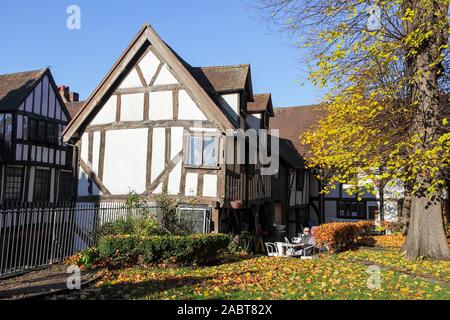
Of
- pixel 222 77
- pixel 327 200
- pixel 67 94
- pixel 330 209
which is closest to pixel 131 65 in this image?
pixel 222 77

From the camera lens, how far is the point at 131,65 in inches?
653

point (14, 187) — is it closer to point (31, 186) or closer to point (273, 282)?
point (31, 186)

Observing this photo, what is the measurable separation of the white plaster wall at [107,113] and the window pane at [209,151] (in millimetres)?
4316

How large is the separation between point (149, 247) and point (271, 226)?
12.4m

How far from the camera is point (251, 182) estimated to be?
18672mm

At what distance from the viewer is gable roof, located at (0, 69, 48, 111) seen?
2125 cm

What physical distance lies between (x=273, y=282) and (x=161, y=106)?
31.3 feet

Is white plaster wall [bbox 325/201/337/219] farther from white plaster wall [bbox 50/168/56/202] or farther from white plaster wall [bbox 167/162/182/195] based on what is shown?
white plaster wall [bbox 50/168/56/202]

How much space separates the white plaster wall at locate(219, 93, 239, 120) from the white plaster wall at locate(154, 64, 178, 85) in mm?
2213

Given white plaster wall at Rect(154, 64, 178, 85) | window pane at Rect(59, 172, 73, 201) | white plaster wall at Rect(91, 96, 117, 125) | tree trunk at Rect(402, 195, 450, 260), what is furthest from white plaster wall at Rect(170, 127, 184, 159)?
window pane at Rect(59, 172, 73, 201)

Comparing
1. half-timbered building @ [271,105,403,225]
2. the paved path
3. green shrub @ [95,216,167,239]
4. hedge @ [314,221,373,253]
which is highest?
half-timbered building @ [271,105,403,225]
